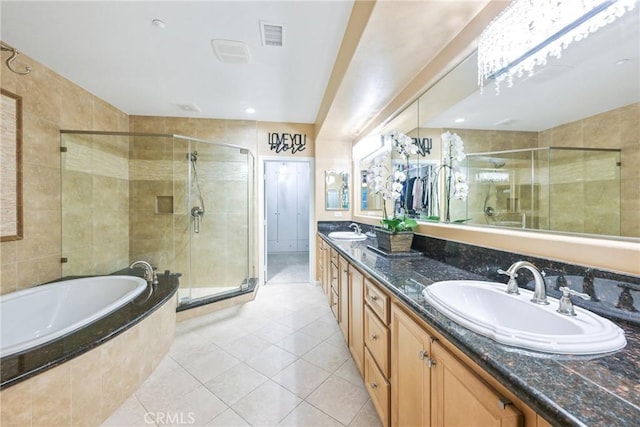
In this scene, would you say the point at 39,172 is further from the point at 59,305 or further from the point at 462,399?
the point at 462,399

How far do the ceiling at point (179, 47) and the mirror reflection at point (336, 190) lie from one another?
3.71 ft

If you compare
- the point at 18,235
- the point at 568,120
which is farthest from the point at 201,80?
the point at 568,120

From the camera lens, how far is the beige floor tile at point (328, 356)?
6.25 ft

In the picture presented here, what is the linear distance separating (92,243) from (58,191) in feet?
2.15

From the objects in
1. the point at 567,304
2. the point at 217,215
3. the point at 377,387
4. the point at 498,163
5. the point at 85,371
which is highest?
the point at 498,163

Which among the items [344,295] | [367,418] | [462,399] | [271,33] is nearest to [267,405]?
[367,418]

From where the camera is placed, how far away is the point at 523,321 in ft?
2.93

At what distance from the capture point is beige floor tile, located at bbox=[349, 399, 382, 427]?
1392mm

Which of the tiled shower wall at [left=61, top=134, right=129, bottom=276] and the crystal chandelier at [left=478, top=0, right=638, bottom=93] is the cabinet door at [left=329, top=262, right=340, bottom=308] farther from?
the tiled shower wall at [left=61, top=134, right=129, bottom=276]

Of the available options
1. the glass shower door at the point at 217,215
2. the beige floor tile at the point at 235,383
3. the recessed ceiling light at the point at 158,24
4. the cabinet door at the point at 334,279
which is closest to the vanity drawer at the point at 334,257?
the cabinet door at the point at 334,279

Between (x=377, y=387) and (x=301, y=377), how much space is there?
0.64m

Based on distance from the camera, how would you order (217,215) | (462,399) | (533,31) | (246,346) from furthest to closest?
(217,215) → (246,346) → (533,31) → (462,399)

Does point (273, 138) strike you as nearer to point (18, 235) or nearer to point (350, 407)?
point (18, 235)

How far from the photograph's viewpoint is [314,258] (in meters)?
3.94
